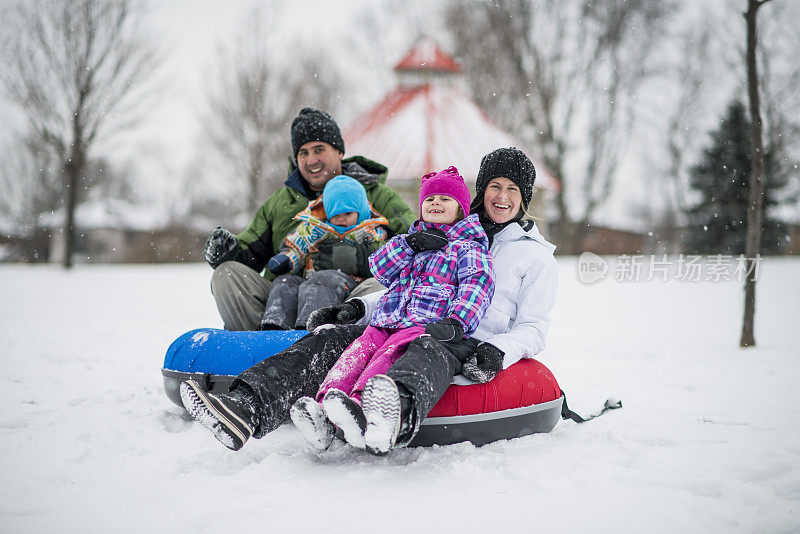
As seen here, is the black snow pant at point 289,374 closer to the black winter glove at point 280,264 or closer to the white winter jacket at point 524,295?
the white winter jacket at point 524,295

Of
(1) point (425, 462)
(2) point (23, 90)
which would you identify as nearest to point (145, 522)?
(1) point (425, 462)

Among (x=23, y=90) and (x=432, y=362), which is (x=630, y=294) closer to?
(x=432, y=362)

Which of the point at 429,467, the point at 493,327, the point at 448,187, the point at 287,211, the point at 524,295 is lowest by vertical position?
the point at 429,467

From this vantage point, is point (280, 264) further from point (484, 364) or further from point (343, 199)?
point (484, 364)

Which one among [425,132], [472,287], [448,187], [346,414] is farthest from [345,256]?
[425,132]

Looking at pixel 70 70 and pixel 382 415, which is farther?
pixel 70 70

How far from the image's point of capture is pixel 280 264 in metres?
3.73

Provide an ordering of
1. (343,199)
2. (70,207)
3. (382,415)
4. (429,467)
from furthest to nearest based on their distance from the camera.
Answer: (70,207) < (343,199) < (429,467) < (382,415)

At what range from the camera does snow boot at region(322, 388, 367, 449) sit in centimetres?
218

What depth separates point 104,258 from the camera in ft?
122

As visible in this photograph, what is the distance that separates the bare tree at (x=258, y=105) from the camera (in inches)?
773

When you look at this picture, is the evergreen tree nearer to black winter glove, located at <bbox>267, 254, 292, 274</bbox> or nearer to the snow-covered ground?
the snow-covered ground

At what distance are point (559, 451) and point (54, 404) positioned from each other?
9.36 ft

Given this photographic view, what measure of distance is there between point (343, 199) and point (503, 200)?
0.96 meters
